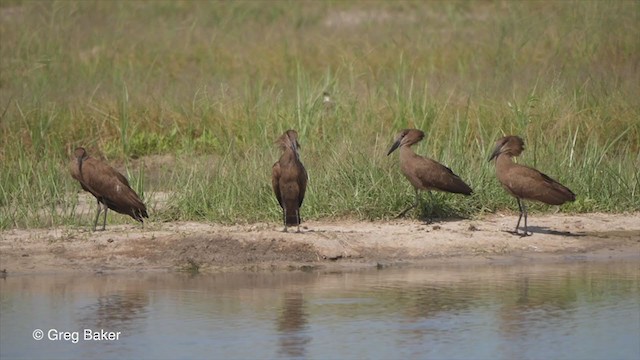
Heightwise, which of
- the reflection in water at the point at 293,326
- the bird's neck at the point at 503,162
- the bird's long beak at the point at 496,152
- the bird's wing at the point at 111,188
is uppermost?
the bird's long beak at the point at 496,152

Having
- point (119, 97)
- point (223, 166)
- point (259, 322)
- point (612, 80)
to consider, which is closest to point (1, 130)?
point (119, 97)

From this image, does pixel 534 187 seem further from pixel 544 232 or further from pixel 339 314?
pixel 339 314

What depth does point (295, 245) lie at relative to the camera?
30.3ft

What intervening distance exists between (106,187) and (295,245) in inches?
60.5

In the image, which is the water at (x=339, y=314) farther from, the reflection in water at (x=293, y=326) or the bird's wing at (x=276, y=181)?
the bird's wing at (x=276, y=181)

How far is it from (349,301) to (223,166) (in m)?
3.03

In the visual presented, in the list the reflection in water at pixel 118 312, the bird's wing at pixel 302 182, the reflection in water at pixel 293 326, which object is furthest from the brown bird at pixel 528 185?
the reflection in water at pixel 118 312

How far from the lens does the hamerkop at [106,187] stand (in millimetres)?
9430

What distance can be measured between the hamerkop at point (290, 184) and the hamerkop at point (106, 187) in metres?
1.05

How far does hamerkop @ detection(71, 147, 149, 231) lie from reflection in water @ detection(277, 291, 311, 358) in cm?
173

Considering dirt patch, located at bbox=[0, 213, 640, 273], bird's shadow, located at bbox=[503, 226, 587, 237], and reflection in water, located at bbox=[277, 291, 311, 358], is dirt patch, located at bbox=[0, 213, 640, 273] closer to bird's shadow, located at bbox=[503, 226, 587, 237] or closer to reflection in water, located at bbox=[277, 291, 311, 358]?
bird's shadow, located at bbox=[503, 226, 587, 237]

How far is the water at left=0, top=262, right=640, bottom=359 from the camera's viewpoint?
7000mm

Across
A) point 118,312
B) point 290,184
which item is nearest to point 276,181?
point 290,184

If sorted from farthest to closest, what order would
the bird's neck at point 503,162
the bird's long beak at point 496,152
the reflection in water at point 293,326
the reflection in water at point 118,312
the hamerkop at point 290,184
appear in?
1. the bird's long beak at point 496,152
2. the bird's neck at point 503,162
3. the hamerkop at point 290,184
4. the reflection in water at point 118,312
5. the reflection in water at point 293,326
